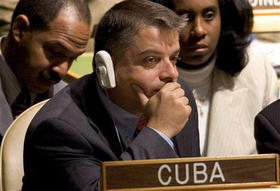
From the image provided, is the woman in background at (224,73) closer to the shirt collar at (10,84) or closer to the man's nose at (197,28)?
the man's nose at (197,28)

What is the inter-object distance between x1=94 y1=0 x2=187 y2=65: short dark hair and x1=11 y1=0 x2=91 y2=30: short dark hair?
835 mm

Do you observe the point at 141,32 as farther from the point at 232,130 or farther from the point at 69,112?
the point at 232,130

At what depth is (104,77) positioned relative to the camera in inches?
56.3

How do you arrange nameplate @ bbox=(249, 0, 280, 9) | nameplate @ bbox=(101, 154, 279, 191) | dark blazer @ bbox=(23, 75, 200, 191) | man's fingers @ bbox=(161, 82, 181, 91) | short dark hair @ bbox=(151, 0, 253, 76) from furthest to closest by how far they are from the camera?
nameplate @ bbox=(249, 0, 280, 9)
short dark hair @ bbox=(151, 0, 253, 76)
man's fingers @ bbox=(161, 82, 181, 91)
dark blazer @ bbox=(23, 75, 200, 191)
nameplate @ bbox=(101, 154, 279, 191)

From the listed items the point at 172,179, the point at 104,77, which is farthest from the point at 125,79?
the point at 172,179

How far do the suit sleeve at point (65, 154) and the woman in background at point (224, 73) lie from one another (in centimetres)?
87

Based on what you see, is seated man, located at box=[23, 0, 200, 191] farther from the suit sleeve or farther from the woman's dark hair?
the woman's dark hair

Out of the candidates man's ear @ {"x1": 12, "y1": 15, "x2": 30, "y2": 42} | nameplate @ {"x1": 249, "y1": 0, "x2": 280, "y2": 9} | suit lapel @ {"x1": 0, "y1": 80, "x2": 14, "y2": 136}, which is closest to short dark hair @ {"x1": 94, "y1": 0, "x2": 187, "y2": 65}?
suit lapel @ {"x1": 0, "y1": 80, "x2": 14, "y2": 136}

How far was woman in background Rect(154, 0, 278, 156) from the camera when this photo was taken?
2.23 m

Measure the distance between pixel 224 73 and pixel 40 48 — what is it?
0.62 metres

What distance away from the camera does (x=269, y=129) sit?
1683 millimetres

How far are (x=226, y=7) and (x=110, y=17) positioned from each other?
1.03 metres

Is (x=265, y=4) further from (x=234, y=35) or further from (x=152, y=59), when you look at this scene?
(x=152, y=59)

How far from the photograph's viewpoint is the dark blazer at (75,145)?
127 cm
